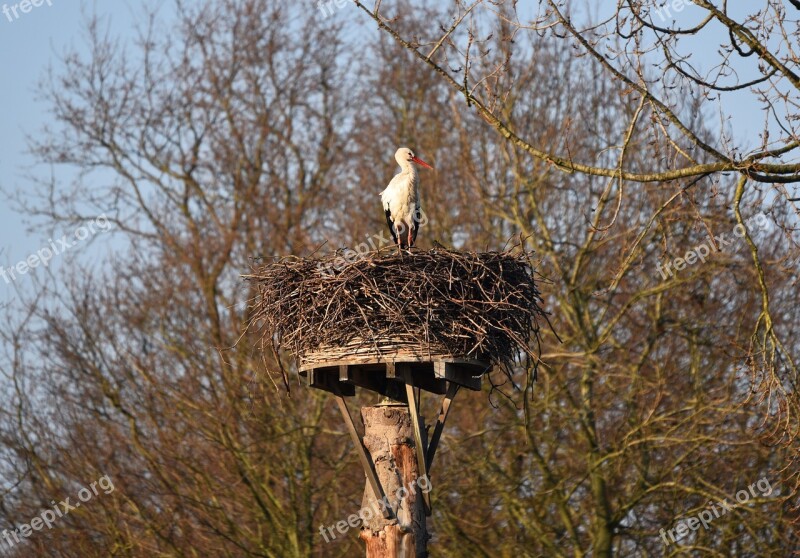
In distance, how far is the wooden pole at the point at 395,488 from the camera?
6.55 metres

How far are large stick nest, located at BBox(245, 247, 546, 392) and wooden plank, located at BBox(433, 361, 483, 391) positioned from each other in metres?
0.09

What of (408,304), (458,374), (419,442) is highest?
(408,304)

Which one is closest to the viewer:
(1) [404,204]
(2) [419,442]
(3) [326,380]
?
(2) [419,442]

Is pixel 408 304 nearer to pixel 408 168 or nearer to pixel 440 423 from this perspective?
pixel 440 423

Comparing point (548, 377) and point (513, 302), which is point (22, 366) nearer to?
point (548, 377)

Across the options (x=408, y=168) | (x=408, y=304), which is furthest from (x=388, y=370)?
(x=408, y=168)

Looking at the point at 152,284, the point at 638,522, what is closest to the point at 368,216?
the point at 152,284

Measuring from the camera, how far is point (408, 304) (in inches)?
268

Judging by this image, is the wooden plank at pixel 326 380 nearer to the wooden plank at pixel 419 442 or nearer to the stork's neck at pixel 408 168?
the wooden plank at pixel 419 442

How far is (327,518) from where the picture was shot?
14.3 metres

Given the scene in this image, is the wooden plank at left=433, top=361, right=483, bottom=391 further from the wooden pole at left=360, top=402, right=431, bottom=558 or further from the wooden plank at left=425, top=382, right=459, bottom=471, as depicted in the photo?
the wooden pole at left=360, top=402, right=431, bottom=558

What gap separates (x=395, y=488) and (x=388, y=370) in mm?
637

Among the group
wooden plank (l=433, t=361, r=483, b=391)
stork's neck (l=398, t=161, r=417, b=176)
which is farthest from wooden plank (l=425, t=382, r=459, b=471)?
stork's neck (l=398, t=161, r=417, b=176)

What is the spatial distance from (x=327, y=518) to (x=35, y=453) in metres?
4.60
